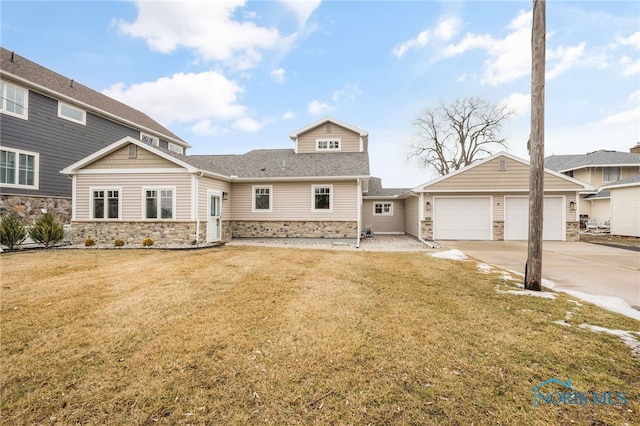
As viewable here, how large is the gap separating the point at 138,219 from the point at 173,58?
10.8 metres

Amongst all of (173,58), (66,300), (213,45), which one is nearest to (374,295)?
(66,300)

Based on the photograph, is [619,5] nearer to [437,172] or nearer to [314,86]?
[314,86]

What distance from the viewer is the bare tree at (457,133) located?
2718 cm

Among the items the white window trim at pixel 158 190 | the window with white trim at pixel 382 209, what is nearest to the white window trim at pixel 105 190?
the white window trim at pixel 158 190

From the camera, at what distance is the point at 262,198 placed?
14250mm

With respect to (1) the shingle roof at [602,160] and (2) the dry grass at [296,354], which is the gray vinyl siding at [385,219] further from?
(1) the shingle roof at [602,160]

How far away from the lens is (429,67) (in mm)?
15867

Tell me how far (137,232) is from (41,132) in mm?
7261

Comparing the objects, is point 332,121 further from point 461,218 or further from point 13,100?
point 13,100

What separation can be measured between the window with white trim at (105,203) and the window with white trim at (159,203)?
130 centimetres

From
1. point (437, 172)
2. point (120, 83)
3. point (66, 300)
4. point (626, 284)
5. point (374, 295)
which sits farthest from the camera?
point (437, 172)

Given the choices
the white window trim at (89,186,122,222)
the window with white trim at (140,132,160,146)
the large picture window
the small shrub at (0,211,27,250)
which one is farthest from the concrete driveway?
the window with white trim at (140,132,160,146)

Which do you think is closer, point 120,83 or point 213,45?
point 213,45

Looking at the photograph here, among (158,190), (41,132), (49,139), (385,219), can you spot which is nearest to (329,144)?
(385,219)
